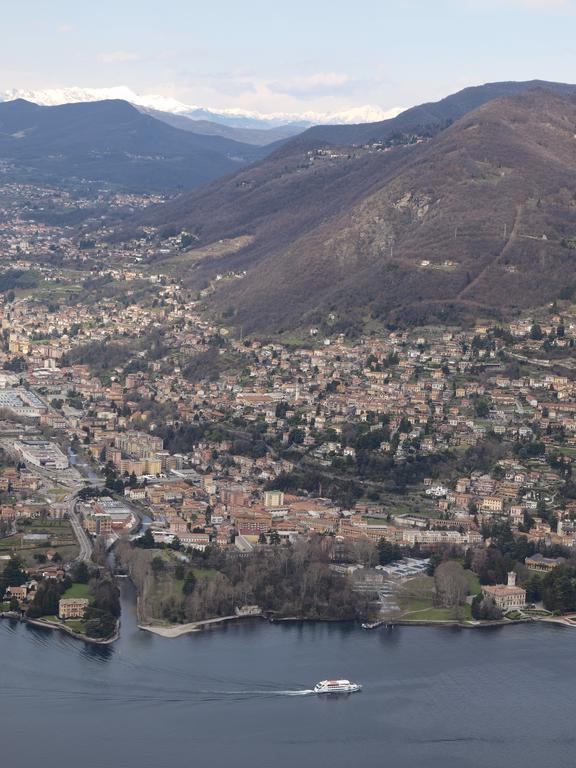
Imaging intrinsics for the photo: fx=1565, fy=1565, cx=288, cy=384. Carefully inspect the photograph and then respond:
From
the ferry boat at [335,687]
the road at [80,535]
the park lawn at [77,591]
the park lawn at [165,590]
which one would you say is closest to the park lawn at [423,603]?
the park lawn at [165,590]

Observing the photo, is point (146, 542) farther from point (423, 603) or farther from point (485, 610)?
point (485, 610)

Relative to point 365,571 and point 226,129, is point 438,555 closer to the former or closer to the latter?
point 365,571

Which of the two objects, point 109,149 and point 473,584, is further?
point 109,149

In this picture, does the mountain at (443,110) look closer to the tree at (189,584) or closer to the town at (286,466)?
the town at (286,466)

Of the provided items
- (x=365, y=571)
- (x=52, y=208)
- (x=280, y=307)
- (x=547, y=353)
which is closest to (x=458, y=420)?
(x=547, y=353)

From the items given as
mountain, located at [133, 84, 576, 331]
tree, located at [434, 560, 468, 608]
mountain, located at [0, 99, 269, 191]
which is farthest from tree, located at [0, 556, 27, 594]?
mountain, located at [0, 99, 269, 191]

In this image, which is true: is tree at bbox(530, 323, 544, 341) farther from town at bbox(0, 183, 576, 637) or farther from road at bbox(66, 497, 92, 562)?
road at bbox(66, 497, 92, 562)

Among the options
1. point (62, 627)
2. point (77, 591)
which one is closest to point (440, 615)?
point (77, 591)
